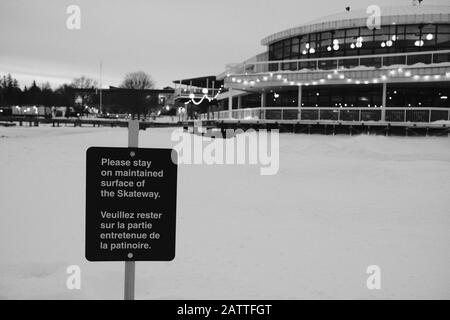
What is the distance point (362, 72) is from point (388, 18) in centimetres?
791

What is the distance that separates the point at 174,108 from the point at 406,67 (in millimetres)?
87859

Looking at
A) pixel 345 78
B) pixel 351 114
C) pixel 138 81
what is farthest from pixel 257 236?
pixel 138 81

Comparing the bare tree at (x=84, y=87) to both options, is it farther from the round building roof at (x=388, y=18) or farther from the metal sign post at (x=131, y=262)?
the metal sign post at (x=131, y=262)

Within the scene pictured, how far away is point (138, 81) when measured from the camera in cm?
11288

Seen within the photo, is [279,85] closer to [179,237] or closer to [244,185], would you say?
[244,185]

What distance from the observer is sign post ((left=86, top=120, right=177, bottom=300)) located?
3.77 m

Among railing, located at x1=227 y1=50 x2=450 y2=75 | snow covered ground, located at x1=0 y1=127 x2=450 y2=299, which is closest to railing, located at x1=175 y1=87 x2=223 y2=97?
railing, located at x1=227 y1=50 x2=450 y2=75

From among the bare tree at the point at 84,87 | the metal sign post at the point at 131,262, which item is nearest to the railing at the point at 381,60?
the metal sign post at the point at 131,262

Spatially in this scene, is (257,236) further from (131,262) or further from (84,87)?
(84,87)

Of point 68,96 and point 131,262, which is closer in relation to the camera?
point 131,262

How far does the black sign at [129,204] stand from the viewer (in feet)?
12.4

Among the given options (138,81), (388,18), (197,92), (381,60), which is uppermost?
(138,81)

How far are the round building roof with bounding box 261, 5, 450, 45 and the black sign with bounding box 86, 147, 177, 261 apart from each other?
113ft

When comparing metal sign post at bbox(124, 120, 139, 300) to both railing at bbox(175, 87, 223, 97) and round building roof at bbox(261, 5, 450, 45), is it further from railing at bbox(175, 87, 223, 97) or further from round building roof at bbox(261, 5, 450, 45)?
railing at bbox(175, 87, 223, 97)
